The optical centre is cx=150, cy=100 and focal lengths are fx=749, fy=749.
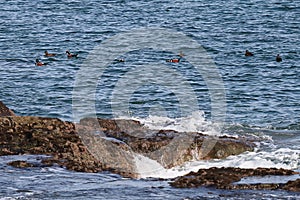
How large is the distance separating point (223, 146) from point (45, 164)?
553 cm

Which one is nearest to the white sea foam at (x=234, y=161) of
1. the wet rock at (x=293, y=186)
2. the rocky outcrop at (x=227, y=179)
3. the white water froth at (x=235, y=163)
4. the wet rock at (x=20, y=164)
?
the white water froth at (x=235, y=163)

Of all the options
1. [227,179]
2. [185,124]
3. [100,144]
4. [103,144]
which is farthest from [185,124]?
[227,179]

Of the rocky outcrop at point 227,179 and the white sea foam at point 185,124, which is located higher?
the rocky outcrop at point 227,179

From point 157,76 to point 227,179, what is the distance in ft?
74.0

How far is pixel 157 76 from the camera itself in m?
38.1

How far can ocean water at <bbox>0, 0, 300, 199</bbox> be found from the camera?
16.3 m

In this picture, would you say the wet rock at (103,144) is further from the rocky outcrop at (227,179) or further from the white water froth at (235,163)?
the rocky outcrop at (227,179)

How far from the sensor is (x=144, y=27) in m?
52.3

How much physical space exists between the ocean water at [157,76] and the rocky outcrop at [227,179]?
0.91 ft

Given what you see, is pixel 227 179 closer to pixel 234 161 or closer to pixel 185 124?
pixel 234 161

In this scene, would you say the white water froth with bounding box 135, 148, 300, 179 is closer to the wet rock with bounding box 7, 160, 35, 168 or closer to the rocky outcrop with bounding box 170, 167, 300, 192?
the rocky outcrop with bounding box 170, 167, 300, 192

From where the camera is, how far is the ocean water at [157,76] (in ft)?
53.6

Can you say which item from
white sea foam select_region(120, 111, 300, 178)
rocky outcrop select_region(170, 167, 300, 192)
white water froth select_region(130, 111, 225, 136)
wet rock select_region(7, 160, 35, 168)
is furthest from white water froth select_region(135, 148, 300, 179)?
white water froth select_region(130, 111, 225, 136)

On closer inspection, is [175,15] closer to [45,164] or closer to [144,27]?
[144,27]
